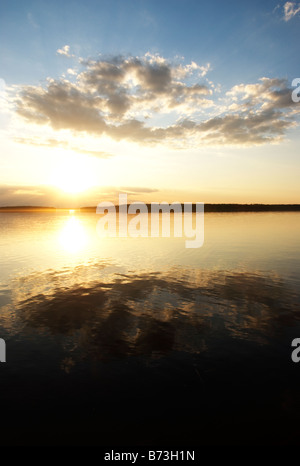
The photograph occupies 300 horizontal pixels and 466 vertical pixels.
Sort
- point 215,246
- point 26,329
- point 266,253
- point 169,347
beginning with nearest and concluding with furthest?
point 169,347
point 26,329
point 266,253
point 215,246

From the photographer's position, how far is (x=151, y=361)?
894 cm

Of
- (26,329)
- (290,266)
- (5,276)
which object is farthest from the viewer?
(290,266)

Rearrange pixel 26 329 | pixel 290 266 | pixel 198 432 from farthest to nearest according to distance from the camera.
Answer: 1. pixel 290 266
2. pixel 26 329
3. pixel 198 432

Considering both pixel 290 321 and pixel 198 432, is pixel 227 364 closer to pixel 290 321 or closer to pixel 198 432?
pixel 198 432

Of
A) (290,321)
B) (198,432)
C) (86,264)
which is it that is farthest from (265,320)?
(86,264)

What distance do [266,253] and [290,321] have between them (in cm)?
1809

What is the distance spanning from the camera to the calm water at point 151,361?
6398 millimetres

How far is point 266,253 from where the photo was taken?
2894 cm

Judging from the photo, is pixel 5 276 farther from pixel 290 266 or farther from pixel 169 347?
pixel 290 266

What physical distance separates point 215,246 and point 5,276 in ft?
77.8

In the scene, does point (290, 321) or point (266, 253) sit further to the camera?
point (266, 253)

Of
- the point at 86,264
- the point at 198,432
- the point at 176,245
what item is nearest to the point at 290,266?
the point at 176,245

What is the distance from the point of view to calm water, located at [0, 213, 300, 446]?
21.0 feet

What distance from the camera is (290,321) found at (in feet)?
39.5
